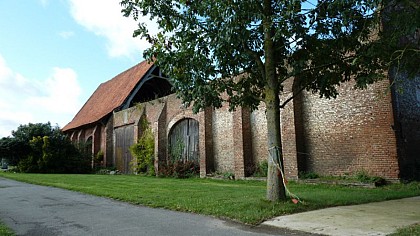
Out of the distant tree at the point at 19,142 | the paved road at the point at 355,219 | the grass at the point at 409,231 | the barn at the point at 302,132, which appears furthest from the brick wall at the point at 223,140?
the distant tree at the point at 19,142

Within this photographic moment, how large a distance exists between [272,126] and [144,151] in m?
16.6

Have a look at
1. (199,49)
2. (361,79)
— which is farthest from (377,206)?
(199,49)

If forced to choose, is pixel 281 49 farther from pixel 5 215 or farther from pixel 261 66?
pixel 5 215

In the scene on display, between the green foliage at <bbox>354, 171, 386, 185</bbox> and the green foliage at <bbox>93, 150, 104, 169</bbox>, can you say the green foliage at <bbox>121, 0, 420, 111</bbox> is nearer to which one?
the green foliage at <bbox>354, 171, 386, 185</bbox>

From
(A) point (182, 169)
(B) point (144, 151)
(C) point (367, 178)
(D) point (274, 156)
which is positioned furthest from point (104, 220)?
(B) point (144, 151)

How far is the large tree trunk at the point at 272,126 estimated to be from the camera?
8.74m

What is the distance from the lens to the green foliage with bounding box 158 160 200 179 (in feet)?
68.4

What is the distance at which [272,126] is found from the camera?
29.6 ft

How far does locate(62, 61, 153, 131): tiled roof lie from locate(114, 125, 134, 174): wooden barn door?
7.64 feet

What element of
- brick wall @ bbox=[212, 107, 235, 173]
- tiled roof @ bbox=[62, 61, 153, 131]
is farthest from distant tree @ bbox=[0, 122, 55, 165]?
brick wall @ bbox=[212, 107, 235, 173]

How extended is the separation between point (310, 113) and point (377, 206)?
292 inches

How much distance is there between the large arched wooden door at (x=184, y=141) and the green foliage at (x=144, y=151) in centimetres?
155

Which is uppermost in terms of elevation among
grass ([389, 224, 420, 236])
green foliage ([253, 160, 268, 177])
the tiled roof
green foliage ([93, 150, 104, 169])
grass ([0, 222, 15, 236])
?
the tiled roof

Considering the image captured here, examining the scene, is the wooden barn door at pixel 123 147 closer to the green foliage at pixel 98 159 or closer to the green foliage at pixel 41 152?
the green foliage at pixel 98 159
